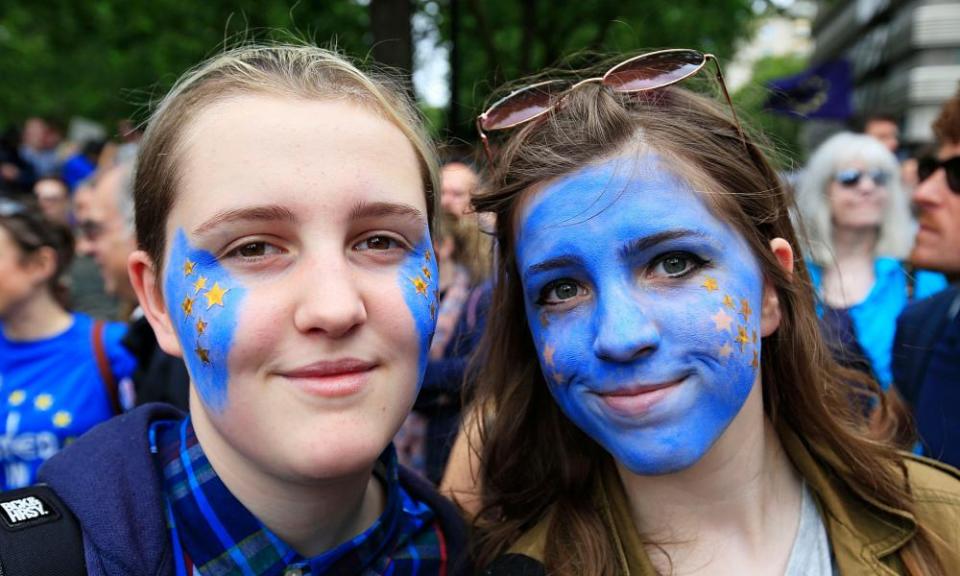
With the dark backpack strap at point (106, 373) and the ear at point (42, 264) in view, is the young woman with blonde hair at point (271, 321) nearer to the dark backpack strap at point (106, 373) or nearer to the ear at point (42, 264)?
the dark backpack strap at point (106, 373)

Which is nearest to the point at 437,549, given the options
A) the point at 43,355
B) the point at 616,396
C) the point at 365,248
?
the point at 616,396

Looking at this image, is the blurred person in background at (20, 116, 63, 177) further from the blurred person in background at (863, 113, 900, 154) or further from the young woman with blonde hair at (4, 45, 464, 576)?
the young woman with blonde hair at (4, 45, 464, 576)

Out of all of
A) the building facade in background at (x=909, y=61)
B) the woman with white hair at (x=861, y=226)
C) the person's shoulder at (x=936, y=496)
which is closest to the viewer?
the person's shoulder at (x=936, y=496)

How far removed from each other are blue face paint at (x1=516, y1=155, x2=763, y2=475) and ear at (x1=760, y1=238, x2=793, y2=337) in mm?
132

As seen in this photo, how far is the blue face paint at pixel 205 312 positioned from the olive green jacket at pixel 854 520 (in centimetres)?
79

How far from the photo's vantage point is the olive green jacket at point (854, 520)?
198 cm

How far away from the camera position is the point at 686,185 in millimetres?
1960

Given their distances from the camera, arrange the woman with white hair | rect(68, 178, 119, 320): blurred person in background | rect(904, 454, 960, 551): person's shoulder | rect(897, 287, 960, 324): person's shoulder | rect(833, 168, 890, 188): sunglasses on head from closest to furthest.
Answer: rect(904, 454, 960, 551): person's shoulder < rect(897, 287, 960, 324): person's shoulder < the woman with white hair < rect(833, 168, 890, 188): sunglasses on head < rect(68, 178, 119, 320): blurred person in background

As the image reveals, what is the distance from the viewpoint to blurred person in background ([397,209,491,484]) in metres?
3.51

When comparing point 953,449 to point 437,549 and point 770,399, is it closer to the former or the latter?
point 770,399

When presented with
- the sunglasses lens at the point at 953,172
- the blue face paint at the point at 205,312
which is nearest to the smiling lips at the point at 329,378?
the blue face paint at the point at 205,312

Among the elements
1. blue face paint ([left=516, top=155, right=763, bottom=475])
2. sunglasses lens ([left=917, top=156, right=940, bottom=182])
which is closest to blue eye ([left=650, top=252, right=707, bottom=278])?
blue face paint ([left=516, top=155, right=763, bottom=475])

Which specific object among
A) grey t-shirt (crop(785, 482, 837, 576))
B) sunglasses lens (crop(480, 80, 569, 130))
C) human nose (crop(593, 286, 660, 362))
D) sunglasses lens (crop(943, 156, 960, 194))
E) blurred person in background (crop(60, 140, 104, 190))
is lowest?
grey t-shirt (crop(785, 482, 837, 576))

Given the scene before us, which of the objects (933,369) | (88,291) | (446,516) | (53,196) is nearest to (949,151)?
(933,369)
